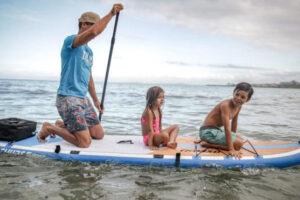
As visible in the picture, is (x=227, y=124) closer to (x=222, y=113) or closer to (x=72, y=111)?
(x=222, y=113)

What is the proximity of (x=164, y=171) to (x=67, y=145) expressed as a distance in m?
1.91

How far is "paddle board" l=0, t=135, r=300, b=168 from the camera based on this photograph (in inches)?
170

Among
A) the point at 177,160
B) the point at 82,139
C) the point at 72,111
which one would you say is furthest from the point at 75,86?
the point at 177,160

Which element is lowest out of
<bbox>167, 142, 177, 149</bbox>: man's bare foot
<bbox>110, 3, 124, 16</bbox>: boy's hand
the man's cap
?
<bbox>167, 142, 177, 149</bbox>: man's bare foot

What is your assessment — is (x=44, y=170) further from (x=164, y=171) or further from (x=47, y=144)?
(x=164, y=171)

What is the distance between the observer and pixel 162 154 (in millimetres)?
4410

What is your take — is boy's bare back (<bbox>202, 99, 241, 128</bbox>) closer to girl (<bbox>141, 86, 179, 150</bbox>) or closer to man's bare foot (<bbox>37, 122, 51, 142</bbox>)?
girl (<bbox>141, 86, 179, 150</bbox>)

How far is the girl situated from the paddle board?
0.43ft

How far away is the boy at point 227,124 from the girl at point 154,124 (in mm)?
664

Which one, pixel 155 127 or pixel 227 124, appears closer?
pixel 227 124

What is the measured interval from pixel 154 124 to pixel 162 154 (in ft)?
2.22

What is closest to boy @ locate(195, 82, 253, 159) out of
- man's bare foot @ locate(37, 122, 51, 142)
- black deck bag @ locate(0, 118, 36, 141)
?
man's bare foot @ locate(37, 122, 51, 142)

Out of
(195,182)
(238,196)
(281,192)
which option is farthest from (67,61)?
(281,192)

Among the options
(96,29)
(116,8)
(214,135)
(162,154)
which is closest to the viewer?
(96,29)
